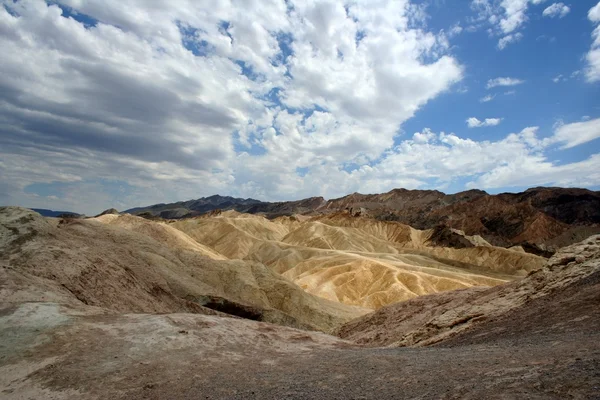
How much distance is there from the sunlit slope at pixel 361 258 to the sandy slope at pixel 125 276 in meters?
19.1

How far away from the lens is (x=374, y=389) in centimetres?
811

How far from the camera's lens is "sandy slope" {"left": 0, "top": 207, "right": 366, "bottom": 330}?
18.9 meters

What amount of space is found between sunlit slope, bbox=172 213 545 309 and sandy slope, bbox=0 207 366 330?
1912cm

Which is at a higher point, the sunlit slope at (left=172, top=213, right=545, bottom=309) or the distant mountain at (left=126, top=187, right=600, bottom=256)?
the distant mountain at (left=126, top=187, right=600, bottom=256)

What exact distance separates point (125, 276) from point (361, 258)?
49.8 m

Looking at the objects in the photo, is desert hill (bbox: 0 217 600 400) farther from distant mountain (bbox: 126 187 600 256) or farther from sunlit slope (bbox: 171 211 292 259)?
distant mountain (bbox: 126 187 600 256)

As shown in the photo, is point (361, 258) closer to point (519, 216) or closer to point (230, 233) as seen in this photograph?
point (230, 233)

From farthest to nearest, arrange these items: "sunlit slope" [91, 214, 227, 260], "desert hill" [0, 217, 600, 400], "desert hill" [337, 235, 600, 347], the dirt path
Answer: "sunlit slope" [91, 214, 227, 260] < "desert hill" [337, 235, 600, 347] < "desert hill" [0, 217, 600, 400] < the dirt path

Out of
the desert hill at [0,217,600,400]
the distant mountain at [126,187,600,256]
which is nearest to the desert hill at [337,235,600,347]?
the desert hill at [0,217,600,400]

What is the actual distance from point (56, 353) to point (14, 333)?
201cm

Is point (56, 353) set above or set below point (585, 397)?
below

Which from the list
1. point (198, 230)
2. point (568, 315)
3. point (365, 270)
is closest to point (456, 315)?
point (568, 315)

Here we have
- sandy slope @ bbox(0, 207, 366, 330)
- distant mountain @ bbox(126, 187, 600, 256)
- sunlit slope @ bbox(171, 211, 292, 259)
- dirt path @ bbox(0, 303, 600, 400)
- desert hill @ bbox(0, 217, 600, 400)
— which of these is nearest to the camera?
dirt path @ bbox(0, 303, 600, 400)

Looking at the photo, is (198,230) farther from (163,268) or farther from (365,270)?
(163,268)
